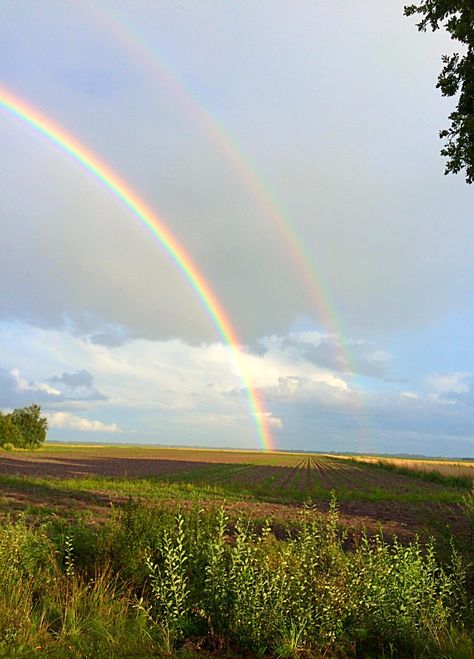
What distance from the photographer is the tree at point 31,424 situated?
135 meters

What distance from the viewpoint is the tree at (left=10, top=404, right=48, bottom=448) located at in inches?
5315

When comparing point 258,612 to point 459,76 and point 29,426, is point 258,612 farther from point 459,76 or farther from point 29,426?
point 29,426

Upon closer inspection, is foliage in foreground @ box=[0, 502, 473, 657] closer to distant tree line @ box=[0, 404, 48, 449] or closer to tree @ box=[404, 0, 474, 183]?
tree @ box=[404, 0, 474, 183]

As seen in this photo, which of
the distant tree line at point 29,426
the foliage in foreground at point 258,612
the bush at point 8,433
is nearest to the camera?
the foliage in foreground at point 258,612

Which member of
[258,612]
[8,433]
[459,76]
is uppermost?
[459,76]

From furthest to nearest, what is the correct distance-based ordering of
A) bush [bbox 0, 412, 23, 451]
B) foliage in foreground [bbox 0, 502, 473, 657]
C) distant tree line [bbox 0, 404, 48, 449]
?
1. distant tree line [bbox 0, 404, 48, 449]
2. bush [bbox 0, 412, 23, 451]
3. foliage in foreground [bbox 0, 502, 473, 657]

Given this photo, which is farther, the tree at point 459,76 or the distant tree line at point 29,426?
the distant tree line at point 29,426

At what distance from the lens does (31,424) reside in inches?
5384

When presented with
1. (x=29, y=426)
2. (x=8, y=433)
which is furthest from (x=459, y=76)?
(x=29, y=426)

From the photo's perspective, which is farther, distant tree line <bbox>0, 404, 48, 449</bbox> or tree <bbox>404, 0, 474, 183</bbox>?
distant tree line <bbox>0, 404, 48, 449</bbox>

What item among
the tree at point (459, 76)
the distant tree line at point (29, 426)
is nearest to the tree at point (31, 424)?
the distant tree line at point (29, 426)

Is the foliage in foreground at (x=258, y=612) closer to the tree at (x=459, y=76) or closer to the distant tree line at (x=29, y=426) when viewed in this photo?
the tree at (x=459, y=76)

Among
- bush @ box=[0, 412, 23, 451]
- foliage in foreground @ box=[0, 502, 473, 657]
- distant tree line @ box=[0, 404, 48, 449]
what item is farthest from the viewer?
distant tree line @ box=[0, 404, 48, 449]

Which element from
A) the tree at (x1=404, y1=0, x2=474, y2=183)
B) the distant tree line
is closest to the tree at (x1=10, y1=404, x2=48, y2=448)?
the distant tree line
